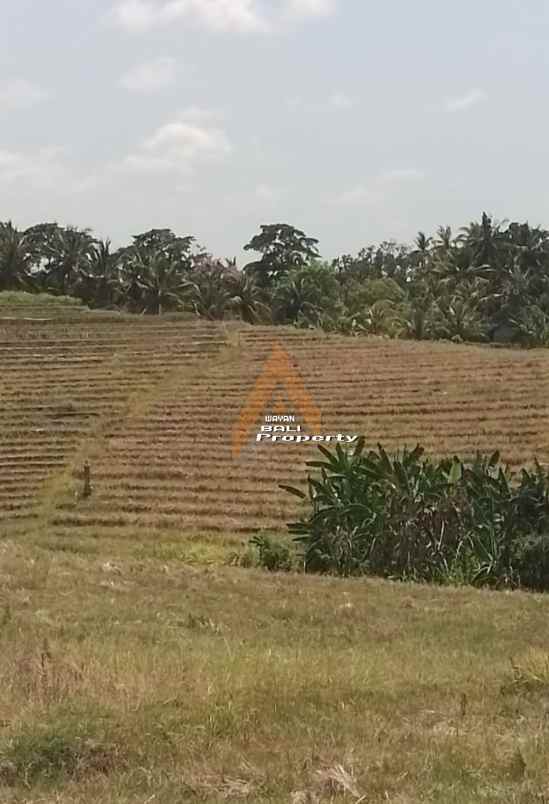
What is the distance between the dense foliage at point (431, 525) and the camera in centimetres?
1416

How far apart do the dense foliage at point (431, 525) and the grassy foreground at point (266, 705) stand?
4401mm

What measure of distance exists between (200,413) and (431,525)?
14816 millimetres

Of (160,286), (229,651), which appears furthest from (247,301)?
(229,651)

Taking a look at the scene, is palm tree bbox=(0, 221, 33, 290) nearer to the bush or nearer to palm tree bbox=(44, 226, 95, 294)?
palm tree bbox=(44, 226, 95, 294)

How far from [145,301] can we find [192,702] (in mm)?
49032

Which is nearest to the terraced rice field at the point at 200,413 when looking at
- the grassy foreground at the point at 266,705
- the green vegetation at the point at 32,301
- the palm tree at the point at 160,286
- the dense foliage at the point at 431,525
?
the dense foliage at the point at 431,525

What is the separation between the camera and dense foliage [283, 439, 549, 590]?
46.5ft

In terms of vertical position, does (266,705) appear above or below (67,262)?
below

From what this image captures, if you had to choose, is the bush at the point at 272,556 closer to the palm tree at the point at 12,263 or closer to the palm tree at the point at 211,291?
the palm tree at the point at 211,291

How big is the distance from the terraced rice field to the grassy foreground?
10747 millimetres

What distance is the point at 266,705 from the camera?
5016 millimetres

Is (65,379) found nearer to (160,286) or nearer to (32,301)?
(32,301)

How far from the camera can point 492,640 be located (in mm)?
8547

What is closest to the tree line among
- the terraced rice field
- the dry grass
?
the terraced rice field
